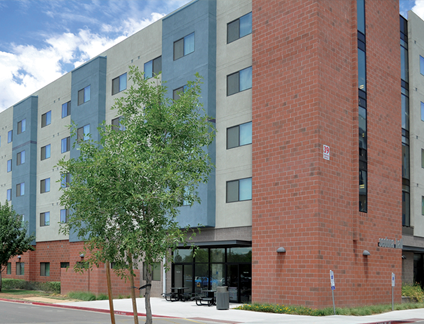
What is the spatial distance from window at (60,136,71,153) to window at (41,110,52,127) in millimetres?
3874

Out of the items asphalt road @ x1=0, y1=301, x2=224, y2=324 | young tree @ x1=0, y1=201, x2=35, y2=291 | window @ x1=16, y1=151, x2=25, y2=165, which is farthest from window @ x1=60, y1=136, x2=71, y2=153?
asphalt road @ x1=0, y1=301, x2=224, y2=324

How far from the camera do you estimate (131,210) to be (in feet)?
44.4

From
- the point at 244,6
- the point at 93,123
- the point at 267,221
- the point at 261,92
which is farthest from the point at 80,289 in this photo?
the point at 244,6

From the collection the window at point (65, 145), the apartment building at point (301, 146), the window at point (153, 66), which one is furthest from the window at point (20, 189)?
the window at point (153, 66)

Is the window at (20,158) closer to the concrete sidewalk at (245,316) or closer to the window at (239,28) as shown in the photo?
the concrete sidewalk at (245,316)

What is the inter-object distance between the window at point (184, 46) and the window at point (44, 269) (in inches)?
980

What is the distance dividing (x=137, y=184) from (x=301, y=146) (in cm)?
1197

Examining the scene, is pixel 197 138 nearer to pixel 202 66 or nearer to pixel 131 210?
→ pixel 131 210

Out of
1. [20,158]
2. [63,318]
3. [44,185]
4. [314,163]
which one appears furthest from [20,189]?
[314,163]

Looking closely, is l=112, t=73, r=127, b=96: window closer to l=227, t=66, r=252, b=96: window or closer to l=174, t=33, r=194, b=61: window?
l=174, t=33, r=194, b=61: window

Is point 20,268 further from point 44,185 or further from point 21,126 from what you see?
point 21,126

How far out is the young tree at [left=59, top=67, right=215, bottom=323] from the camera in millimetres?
13039

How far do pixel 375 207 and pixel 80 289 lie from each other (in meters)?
19.8

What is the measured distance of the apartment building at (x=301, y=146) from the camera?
23422 millimetres
